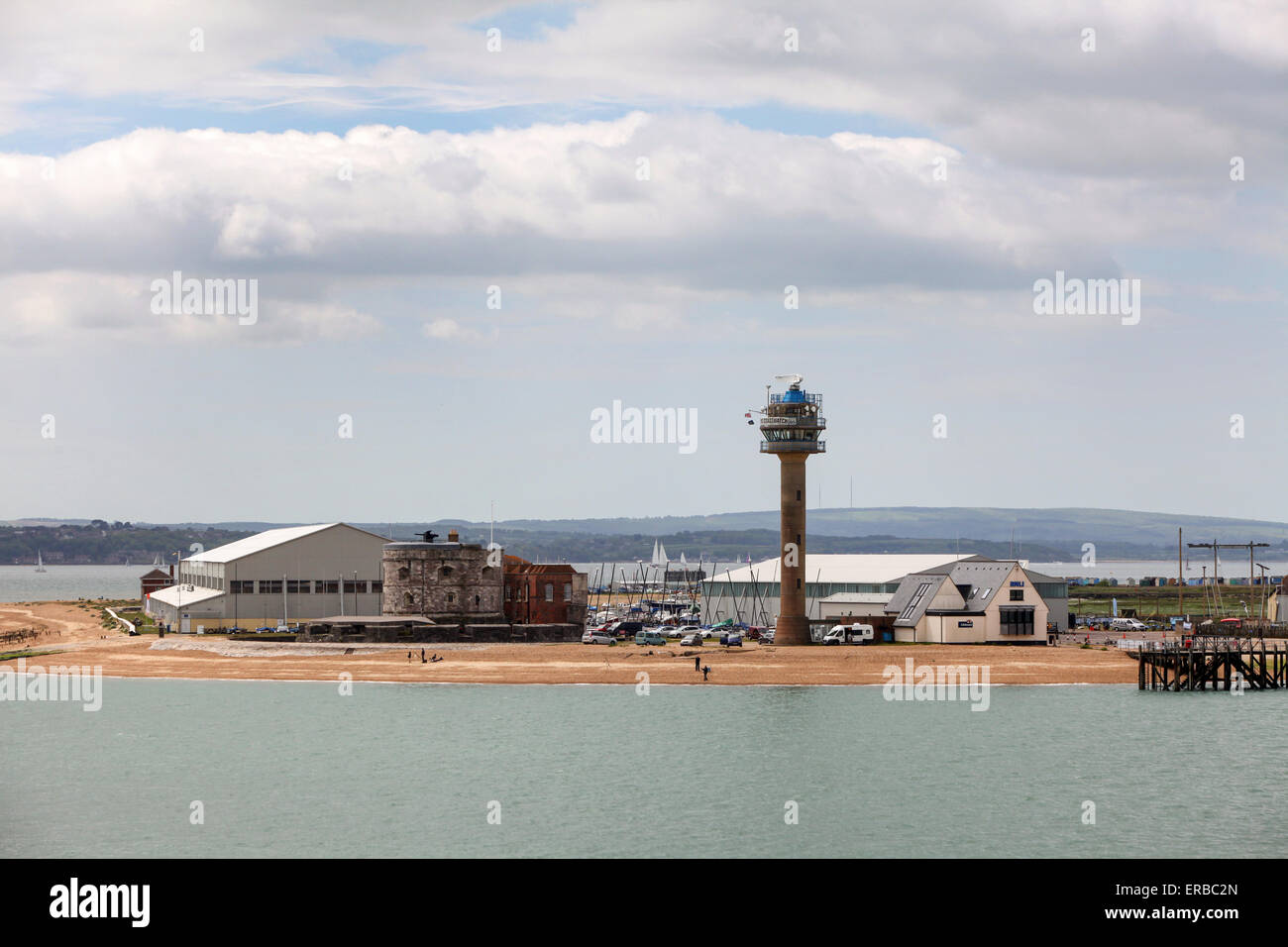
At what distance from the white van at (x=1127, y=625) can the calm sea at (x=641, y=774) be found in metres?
48.3

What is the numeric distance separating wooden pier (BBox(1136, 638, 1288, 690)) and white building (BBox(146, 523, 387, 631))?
63533 mm

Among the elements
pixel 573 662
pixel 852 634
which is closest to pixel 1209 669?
pixel 852 634

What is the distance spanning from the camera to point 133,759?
6906 cm

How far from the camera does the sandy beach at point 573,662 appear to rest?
322ft

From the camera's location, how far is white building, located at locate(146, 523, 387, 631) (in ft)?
418

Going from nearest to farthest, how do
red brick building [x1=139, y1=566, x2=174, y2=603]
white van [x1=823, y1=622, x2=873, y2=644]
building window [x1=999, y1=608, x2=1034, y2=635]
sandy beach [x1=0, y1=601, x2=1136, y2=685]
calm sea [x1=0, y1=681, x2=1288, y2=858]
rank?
1. calm sea [x1=0, y1=681, x2=1288, y2=858]
2. sandy beach [x1=0, y1=601, x2=1136, y2=685]
3. building window [x1=999, y1=608, x2=1034, y2=635]
4. white van [x1=823, y1=622, x2=873, y2=644]
5. red brick building [x1=139, y1=566, x2=174, y2=603]

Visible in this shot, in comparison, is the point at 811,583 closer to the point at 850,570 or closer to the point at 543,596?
the point at 850,570

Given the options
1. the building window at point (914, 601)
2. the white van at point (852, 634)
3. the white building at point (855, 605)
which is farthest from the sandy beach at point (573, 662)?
the white building at point (855, 605)

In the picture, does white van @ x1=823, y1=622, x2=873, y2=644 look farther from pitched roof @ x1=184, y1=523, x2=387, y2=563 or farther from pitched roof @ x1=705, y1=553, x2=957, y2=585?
pitched roof @ x1=184, y1=523, x2=387, y2=563

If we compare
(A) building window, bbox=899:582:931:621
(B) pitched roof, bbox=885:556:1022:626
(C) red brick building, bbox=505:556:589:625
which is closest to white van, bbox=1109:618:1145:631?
(B) pitched roof, bbox=885:556:1022:626
